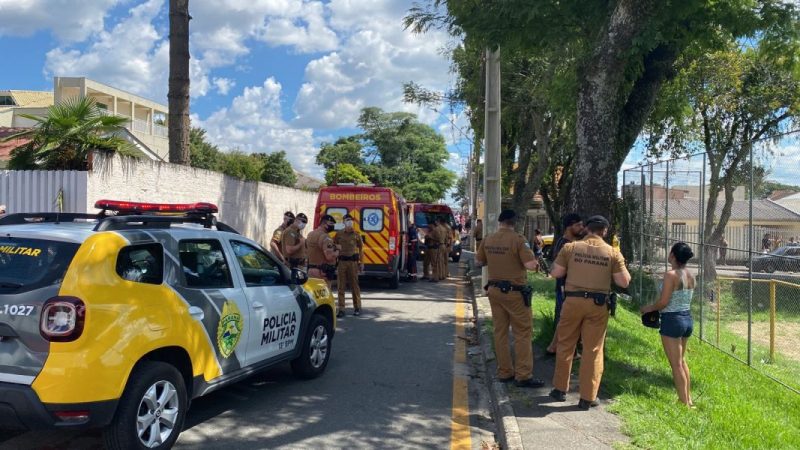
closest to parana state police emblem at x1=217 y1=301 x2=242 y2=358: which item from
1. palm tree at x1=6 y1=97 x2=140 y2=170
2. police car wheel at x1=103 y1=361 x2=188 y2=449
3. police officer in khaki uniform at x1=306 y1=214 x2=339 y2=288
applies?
police car wheel at x1=103 y1=361 x2=188 y2=449

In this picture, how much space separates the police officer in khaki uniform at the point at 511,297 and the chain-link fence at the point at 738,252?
9.99ft

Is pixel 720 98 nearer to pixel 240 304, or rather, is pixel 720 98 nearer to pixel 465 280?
pixel 465 280

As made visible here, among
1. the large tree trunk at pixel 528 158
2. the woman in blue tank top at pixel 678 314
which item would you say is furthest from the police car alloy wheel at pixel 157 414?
the large tree trunk at pixel 528 158

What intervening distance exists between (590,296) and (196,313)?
11.1ft

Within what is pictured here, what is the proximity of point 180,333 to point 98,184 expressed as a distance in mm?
7421

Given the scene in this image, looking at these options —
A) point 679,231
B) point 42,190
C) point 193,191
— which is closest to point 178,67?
point 193,191

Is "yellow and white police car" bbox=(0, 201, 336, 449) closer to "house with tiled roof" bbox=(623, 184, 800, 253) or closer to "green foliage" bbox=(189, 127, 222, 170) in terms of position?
"house with tiled roof" bbox=(623, 184, 800, 253)

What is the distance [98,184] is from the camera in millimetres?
11055

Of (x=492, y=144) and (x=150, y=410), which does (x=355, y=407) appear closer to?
(x=150, y=410)

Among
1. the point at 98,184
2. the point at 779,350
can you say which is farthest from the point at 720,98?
the point at 98,184

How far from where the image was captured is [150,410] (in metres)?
4.46

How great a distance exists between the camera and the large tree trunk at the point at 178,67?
530 inches

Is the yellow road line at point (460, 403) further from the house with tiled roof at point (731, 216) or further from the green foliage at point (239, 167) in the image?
the green foliage at point (239, 167)

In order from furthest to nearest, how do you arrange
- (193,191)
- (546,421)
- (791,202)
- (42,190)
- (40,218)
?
(193,191) < (42,190) < (791,202) < (546,421) < (40,218)
